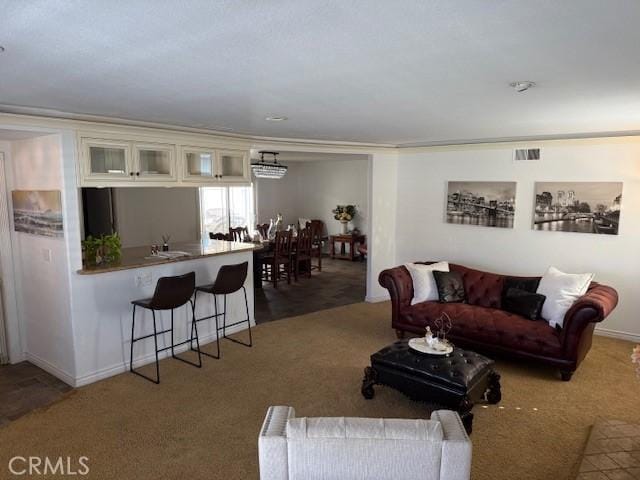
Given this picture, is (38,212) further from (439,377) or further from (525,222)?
(525,222)

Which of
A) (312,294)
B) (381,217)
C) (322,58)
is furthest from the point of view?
(312,294)

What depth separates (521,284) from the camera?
4840 millimetres

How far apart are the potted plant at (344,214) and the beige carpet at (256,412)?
552 centimetres

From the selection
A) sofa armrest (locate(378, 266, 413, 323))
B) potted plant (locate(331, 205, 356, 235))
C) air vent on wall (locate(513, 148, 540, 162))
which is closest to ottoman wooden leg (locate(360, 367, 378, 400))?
sofa armrest (locate(378, 266, 413, 323))

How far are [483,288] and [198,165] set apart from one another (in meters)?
3.50

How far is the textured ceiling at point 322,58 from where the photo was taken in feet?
4.93

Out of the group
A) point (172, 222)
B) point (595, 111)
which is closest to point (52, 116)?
point (172, 222)

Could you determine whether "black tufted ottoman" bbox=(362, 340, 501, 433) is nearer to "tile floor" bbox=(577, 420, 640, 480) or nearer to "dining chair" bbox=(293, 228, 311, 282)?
"tile floor" bbox=(577, 420, 640, 480)

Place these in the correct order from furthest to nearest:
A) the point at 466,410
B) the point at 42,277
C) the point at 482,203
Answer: the point at 482,203, the point at 42,277, the point at 466,410

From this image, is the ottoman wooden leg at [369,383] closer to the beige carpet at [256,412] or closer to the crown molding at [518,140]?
the beige carpet at [256,412]

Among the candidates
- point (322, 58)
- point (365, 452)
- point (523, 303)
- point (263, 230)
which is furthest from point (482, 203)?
point (365, 452)

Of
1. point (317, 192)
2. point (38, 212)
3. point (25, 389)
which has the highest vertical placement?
point (317, 192)

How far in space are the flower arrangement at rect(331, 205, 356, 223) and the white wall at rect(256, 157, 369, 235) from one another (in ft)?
0.50

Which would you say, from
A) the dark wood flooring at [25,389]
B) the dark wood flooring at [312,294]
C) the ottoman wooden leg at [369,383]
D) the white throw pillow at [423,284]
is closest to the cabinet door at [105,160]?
the dark wood flooring at [25,389]
